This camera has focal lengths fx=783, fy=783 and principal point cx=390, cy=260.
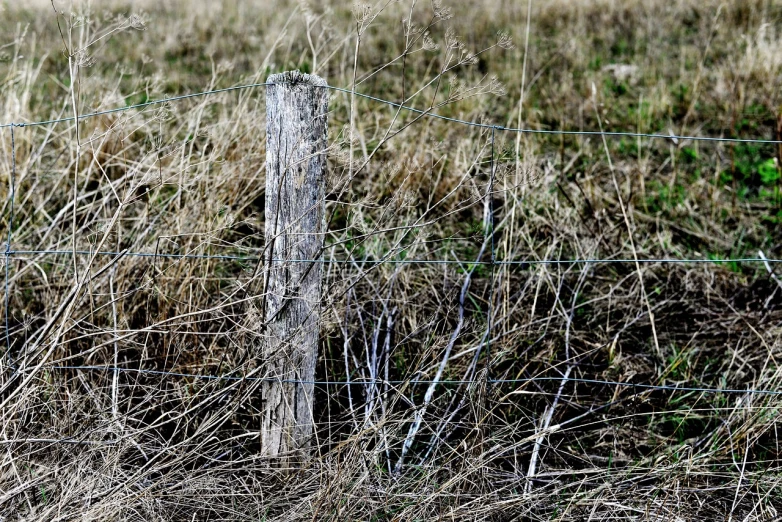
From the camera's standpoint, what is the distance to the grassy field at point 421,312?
90.3 inches

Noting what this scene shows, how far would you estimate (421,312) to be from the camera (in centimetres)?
327

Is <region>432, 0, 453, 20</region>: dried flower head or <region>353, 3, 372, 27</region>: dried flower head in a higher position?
<region>353, 3, 372, 27</region>: dried flower head

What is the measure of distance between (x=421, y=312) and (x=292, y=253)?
1.06 m

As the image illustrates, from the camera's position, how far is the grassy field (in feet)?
7.52

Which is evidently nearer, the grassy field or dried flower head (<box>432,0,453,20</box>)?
dried flower head (<box>432,0,453,20</box>)

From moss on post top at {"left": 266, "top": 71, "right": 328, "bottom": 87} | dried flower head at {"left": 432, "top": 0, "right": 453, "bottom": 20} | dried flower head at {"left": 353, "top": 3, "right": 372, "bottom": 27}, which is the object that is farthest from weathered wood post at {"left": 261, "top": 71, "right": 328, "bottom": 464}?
dried flower head at {"left": 432, "top": 0, "right": 453, "bottom": 20}

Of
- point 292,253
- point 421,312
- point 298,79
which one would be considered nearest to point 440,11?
point 298,79

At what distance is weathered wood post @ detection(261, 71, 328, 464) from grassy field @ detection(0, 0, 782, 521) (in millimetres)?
84

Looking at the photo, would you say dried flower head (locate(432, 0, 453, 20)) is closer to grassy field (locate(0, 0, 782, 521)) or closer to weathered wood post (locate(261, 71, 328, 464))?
grassy field (locate(0, 0, 782, 521))

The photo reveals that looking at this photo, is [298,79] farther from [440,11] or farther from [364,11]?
[440,11]

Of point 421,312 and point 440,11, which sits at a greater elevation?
point 440,11

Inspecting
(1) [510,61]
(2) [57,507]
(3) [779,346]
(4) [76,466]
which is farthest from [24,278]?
(1) [510,61]

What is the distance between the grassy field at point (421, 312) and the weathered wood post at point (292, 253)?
3.3 inches

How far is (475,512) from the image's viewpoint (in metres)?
2.24
